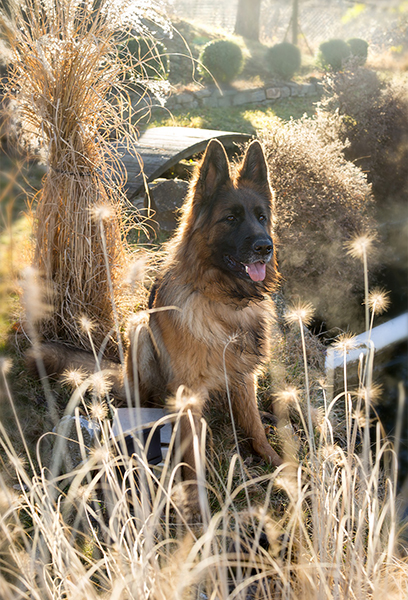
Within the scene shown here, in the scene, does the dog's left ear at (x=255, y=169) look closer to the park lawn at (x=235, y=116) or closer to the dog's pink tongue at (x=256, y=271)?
the dog's pink tongue at (x=256, y=271)

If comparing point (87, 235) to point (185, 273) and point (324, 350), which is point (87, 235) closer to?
point (185, 273)

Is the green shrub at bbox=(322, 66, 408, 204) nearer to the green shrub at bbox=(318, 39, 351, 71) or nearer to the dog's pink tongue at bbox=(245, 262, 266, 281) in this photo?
the dog's pink tongue at bbox=(245, 262, 266, 281)

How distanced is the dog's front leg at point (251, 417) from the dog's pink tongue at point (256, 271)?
724 mm

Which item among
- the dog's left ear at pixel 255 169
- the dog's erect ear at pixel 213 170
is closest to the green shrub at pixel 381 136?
the dog's left ear at pixel 255 169

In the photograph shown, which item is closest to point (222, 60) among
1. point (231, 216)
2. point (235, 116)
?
point (235, 116)

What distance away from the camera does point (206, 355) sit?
2.64m

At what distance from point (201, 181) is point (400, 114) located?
22.7 feet

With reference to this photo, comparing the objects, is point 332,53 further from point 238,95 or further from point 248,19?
point 238,95

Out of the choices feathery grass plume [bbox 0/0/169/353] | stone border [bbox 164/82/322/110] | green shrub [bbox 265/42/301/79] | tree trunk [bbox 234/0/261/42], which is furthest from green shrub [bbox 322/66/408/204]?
tree trunk [bbox 234/0/261/42]

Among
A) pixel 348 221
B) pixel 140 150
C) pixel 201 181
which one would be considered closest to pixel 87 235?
pixel 201 181

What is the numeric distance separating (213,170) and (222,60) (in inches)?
511

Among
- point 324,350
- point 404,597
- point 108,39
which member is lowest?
point 324,350

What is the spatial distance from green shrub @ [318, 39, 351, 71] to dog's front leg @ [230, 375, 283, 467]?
1561cm

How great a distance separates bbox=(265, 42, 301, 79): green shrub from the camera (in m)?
15.2
